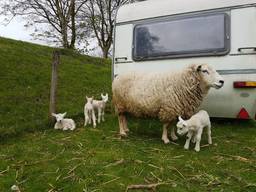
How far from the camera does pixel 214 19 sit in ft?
26.4

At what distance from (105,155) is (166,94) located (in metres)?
1.81

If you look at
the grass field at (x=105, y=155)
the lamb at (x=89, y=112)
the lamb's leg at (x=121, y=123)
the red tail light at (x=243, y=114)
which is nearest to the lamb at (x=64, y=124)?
the grass field at (x=105, y=155)

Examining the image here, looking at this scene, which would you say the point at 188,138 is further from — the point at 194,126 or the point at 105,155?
the point at 105,155

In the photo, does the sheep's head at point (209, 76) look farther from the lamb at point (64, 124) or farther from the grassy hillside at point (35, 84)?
the grassy hillside at point (35, 84)

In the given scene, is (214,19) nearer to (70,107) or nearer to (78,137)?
(78,137)

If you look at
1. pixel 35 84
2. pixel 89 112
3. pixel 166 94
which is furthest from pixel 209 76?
pixel 35 84

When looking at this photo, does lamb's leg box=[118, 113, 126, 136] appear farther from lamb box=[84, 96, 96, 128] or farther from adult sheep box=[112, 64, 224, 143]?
lamb box=[84, 96, 96, 128]

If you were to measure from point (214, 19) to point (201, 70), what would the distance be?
173cm

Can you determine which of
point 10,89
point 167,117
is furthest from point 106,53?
point 167,117

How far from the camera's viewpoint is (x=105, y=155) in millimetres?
6047

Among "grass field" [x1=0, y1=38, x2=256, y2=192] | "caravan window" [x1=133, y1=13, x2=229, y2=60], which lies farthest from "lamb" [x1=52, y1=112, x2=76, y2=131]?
"caravan window" [x1=133, y1=13, x2=229, y2=60]

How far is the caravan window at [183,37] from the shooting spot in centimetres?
796

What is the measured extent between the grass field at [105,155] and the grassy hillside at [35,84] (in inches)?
1.3

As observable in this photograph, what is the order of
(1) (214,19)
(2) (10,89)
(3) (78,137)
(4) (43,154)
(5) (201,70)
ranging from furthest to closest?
1. (2) (10,89)
2. (1) (214,19)
3. (3) (78,137)
4. (5) (201,70)
5. (4) (43,154)
